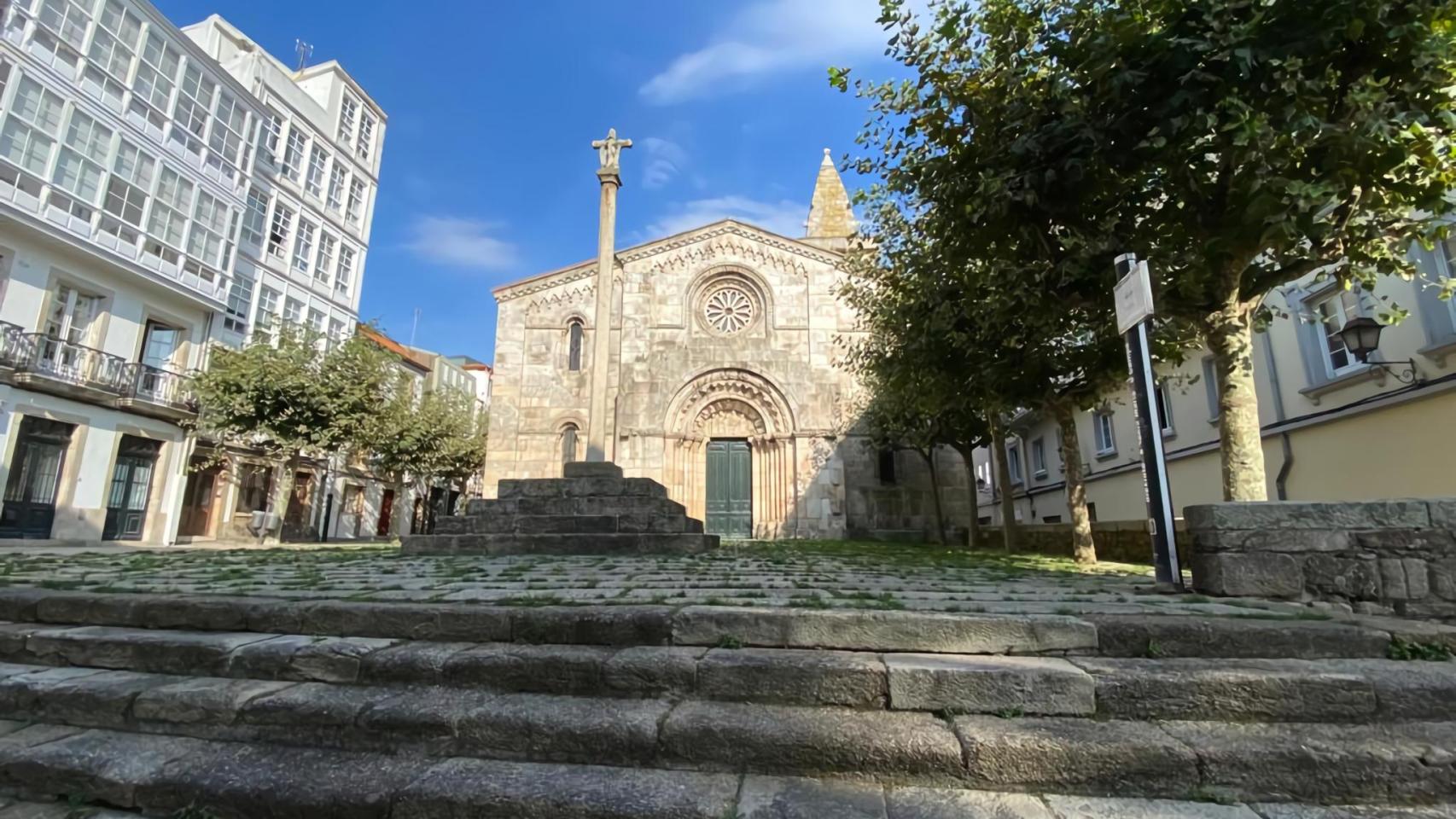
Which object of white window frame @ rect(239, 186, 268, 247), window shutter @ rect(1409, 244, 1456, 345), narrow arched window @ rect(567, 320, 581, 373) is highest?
white window frame @ rect(239, 186, 268, 247)

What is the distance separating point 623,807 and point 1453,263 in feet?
39.3

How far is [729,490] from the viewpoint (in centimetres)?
2056

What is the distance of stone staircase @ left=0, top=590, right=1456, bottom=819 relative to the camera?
2.37 metres

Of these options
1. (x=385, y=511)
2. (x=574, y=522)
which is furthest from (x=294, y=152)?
(x=574, y=522)

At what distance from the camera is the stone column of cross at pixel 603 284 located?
1334 cm

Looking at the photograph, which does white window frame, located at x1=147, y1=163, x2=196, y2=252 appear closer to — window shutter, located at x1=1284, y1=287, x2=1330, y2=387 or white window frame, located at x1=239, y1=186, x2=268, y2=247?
white window frame, located at x1=239, y1=186, x2=268, y2=247

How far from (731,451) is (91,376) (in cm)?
1697

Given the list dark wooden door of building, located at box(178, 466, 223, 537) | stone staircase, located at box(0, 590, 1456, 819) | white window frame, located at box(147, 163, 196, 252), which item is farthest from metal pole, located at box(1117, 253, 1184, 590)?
dark wooden door of building, located at box(178, 466, 223, 537)

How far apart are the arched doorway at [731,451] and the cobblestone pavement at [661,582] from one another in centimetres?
1113

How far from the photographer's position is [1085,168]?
599 centimetres

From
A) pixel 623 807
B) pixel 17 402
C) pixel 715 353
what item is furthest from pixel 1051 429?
pixel 17 402

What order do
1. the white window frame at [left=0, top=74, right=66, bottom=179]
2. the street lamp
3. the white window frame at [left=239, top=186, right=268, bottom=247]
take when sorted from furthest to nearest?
the white window frame at [left=239, top=186, right=268, bottom=247] → the white window frame at [left=0, top=74, right=66, bottom=179] → the street lamp

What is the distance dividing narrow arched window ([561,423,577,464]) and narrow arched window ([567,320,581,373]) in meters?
1.84

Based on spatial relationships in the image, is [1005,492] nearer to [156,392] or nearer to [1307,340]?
[1307,340]
